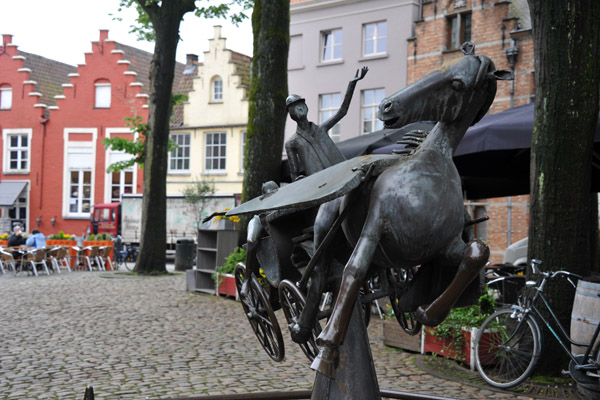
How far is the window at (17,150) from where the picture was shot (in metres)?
36.1

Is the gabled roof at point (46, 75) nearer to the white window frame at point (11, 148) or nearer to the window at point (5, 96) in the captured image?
the window at point (5, 96)

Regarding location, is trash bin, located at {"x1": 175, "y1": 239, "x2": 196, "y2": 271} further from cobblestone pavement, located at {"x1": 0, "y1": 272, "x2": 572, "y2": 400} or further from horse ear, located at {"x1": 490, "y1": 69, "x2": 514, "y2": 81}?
horse ear, located at {"x1": 490, "y1": 69, "x2": 514, "y2": 81}

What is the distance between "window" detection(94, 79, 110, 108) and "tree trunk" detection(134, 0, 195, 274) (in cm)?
1820

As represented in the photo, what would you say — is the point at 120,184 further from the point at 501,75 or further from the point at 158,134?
the point at 501,75

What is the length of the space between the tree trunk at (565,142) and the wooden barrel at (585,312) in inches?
19.2

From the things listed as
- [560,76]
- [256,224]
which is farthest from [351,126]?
[256,224]

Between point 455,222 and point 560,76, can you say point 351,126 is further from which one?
point 455,222

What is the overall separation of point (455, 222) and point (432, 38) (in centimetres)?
2315

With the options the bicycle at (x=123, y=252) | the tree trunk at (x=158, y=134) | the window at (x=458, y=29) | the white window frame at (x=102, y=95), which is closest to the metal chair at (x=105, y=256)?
the bicycle at (x=123, y=252)

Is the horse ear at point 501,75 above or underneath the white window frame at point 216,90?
underneath

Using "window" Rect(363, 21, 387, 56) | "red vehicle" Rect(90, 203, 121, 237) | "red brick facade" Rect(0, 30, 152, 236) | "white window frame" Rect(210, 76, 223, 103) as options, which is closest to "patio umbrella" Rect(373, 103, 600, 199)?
"window" Rect(363, 21, 387, 56)

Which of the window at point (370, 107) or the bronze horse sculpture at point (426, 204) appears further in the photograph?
the window at point (370, 107)

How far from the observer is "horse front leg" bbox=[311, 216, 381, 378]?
265 centimetres

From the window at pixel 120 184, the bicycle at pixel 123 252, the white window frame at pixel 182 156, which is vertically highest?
the white window frame at pixel 182 156
